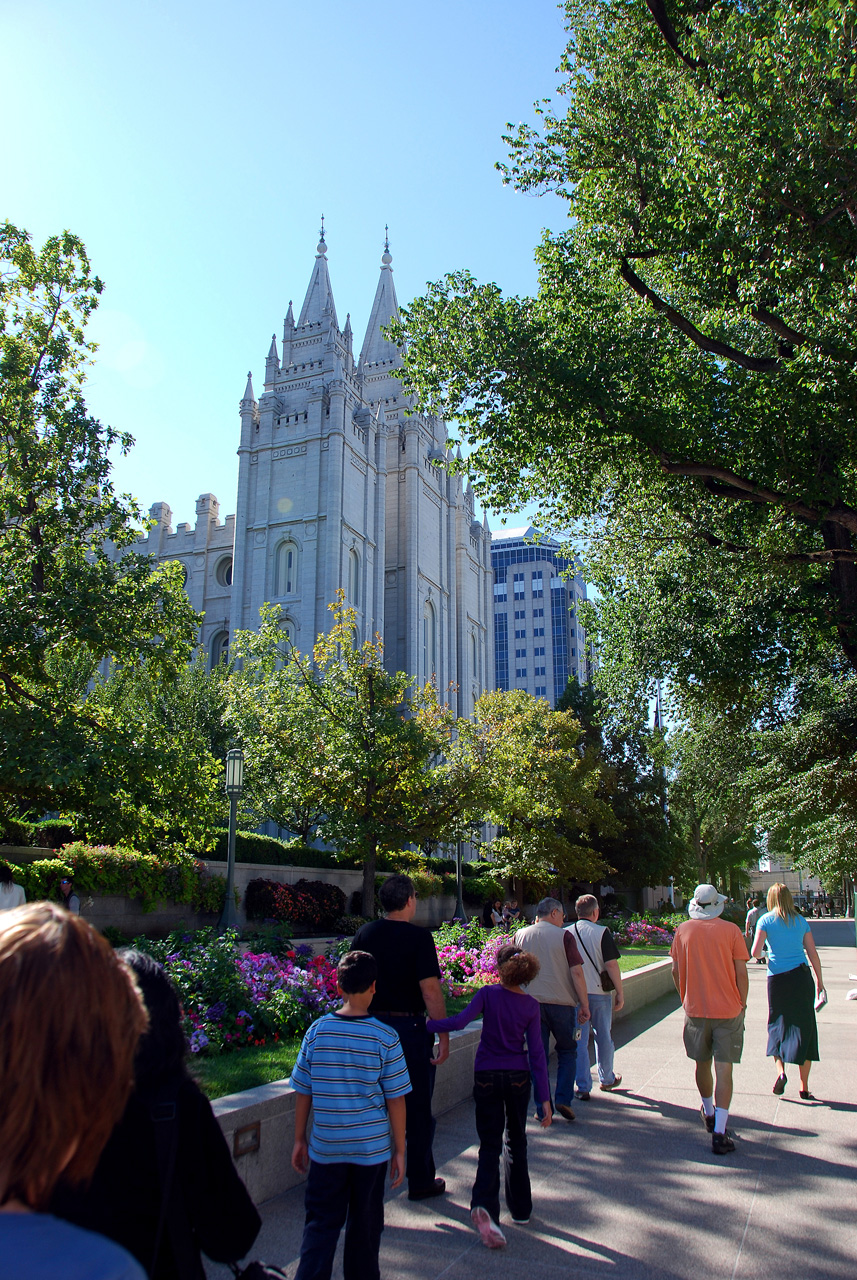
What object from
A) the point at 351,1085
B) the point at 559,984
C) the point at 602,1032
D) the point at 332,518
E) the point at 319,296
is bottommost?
the point at 602,1032

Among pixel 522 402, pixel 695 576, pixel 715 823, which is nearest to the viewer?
pixel 522 402

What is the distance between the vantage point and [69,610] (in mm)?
9914

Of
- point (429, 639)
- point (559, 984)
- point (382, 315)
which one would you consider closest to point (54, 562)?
point (559, 984)

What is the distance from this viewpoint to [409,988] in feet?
15.5

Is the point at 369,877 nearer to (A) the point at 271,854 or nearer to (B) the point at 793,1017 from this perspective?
(A) the point at 271,854

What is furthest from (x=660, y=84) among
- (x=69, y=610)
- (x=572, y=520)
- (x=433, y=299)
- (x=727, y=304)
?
(x=69, y=610)

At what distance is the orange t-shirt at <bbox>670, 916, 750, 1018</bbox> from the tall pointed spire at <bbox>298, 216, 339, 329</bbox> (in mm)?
49645

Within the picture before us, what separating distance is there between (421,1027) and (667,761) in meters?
29.0

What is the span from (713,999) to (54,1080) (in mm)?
5567

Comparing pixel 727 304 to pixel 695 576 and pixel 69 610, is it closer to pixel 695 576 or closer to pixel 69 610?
pixel 695 576

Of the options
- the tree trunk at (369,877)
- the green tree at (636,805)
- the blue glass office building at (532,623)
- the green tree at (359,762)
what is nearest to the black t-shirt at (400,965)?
the green tree at (359,762)

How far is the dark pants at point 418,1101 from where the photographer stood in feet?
15.5

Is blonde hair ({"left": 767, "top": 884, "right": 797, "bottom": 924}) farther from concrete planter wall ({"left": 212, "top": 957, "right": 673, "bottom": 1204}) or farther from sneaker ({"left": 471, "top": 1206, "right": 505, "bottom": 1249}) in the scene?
concrete planter wall ({"left": 212, "top": 957, "right": 673, "bottom": 1204})

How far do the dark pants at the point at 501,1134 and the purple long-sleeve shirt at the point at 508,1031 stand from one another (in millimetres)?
68
